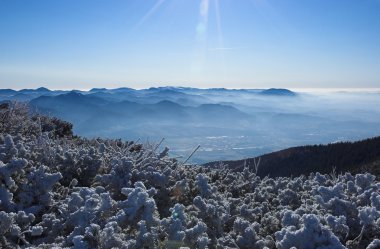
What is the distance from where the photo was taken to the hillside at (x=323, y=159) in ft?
39.9

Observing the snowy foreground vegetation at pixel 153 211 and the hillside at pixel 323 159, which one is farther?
the hillside at pixel 323 159

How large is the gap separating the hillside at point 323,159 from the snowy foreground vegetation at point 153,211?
633 centimetres

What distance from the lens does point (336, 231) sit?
122 inches

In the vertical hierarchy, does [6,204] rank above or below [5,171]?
below

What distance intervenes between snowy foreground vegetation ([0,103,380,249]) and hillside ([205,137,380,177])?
633 centimetres

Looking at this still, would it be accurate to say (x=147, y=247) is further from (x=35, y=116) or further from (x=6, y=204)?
(x=35, y=116)

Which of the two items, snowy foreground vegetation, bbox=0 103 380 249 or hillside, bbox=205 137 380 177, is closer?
snowy foreground vegetation, bbox=0 103 380 249

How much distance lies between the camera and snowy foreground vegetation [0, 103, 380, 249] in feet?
9.39

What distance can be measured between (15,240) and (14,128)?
5257mm

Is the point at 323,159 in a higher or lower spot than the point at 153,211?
lower

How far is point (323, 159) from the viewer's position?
45.9 feet

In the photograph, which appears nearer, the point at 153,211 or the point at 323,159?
the point at 153,211

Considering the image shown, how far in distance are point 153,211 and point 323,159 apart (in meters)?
11.8

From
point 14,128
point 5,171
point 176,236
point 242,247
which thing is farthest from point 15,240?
point 14,128
